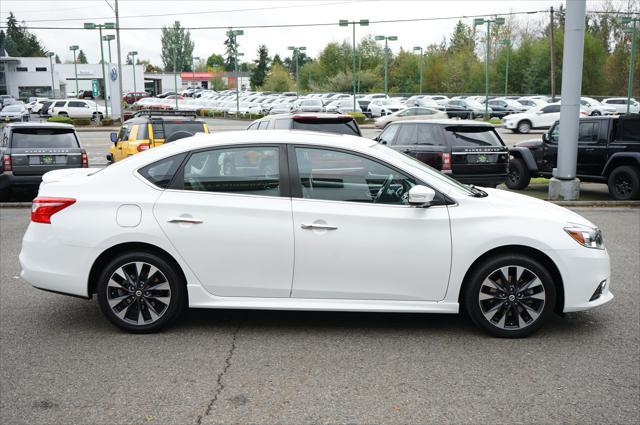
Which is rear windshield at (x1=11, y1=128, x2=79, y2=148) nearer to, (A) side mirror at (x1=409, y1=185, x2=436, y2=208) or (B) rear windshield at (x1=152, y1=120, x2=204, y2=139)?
(B) rear windshield at (x1=152, y1=120, x2=204, y2=139)

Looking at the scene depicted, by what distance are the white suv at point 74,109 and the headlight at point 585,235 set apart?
51526 millimetres

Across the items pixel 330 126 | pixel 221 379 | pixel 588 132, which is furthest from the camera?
pixel 588 132

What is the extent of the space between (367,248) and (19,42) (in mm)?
163015

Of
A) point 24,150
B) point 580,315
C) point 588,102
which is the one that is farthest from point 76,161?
point 588,102

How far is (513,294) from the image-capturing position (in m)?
5.50

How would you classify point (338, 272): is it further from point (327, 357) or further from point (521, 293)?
point (521, 293)

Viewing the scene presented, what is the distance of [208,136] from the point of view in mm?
5980

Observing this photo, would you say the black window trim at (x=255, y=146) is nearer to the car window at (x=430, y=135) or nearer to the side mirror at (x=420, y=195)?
the side mirror at (x=420, y=195)

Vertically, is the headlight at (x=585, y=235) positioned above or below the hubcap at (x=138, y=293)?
above

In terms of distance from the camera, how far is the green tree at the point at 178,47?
171500 millimetres

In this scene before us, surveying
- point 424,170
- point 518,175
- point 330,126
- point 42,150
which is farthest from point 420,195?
point 518,175

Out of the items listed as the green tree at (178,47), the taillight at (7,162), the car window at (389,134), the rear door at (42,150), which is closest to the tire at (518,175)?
the car window at (389,134)

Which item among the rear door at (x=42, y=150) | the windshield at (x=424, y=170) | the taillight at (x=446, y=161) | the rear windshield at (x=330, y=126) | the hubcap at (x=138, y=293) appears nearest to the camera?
the hubcap at (x=138, y=293)

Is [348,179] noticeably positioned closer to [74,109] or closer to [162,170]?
[162,170]
